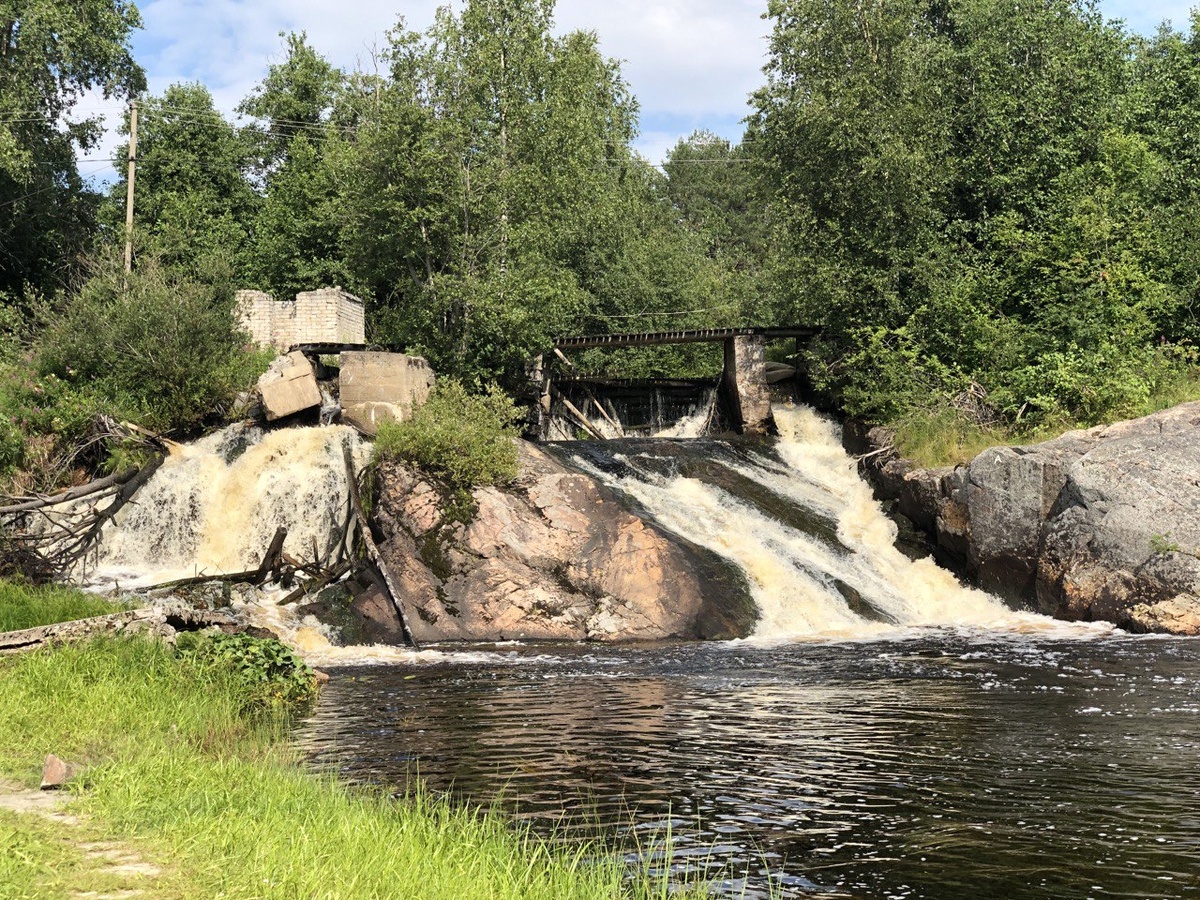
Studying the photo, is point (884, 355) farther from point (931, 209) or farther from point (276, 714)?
point (276, 714)

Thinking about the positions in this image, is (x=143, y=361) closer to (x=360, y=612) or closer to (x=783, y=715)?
(x=360, y=612)

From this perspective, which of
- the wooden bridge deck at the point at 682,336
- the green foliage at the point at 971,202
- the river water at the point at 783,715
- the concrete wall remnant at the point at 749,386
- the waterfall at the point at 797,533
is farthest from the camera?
the wooden bridge deck at the point at 682,336

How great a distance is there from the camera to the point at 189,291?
2722 cm

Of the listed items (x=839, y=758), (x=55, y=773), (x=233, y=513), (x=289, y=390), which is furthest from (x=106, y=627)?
(x=289, y=390)

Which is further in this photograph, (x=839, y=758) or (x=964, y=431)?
(x=964, y=431)

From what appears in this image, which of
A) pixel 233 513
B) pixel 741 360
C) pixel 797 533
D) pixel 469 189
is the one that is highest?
pixel 469 189

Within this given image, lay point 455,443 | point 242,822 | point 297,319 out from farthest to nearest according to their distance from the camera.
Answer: point 297,319
point 455,443
point 242,822

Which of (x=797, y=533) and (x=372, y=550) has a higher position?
(x=797, y=533)

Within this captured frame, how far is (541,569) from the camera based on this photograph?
67.1 ft

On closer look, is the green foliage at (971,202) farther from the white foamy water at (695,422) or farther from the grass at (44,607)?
the grass at (44,607)

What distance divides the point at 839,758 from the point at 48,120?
37.6 meters

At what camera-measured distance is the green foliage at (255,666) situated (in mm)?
12414

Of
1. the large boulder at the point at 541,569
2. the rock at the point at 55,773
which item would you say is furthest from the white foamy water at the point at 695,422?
the rock at the point at 55,773

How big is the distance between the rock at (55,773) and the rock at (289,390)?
18.5 m
